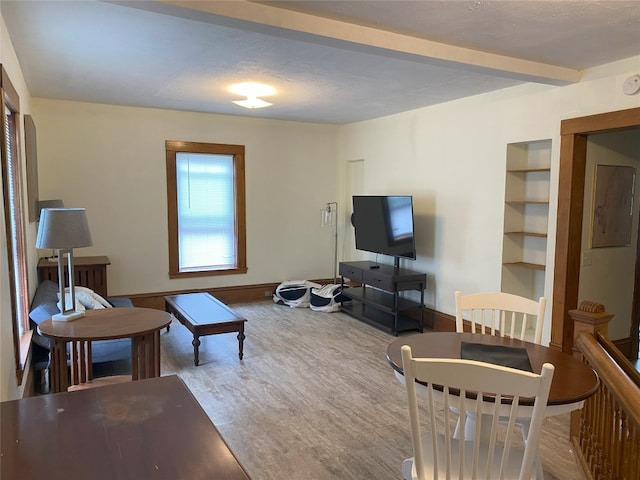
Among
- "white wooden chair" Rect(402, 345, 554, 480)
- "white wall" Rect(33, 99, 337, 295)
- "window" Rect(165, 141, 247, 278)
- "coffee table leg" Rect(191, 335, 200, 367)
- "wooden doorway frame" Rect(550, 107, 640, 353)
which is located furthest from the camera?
"window" Rect(165, 141, 247, 278)

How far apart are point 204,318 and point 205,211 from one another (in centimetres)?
230

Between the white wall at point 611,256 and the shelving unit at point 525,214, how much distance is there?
1.31ft

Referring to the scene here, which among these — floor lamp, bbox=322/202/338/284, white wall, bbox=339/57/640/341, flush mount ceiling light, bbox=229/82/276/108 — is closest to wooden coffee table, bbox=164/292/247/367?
flush mount ceiling light, bbox=229/82/276/108

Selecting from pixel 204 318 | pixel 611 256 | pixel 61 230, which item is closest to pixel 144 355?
pixel 61 230

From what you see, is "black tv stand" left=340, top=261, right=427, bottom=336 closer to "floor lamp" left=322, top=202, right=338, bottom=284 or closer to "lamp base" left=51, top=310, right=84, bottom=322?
"floor lamp" left=322, top=202, right=338, bottom=284

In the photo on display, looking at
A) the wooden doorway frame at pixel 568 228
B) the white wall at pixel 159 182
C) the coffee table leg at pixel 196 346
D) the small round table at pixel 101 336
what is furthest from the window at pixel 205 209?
the wooden doorway frame at pixel 568 228

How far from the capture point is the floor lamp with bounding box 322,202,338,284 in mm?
7133

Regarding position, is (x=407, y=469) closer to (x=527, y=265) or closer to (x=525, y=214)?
(x=527, y=265)

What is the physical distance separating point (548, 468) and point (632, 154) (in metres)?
3.13

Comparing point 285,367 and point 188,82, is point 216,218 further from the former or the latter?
point 285,367

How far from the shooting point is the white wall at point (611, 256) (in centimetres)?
405

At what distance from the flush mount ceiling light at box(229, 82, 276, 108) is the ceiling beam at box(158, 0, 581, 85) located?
1.85m

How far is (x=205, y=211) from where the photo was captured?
633cm

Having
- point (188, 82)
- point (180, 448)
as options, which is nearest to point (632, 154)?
point (188, 82)
